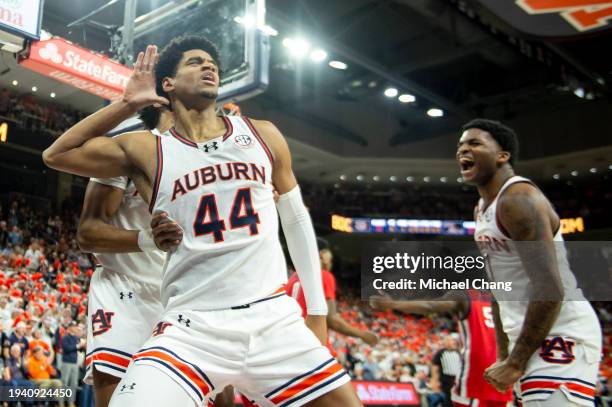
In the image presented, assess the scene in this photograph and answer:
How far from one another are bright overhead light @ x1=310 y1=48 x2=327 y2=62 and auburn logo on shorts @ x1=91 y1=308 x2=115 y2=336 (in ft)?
54.1

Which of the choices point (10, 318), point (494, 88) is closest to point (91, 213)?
point (10, 318)

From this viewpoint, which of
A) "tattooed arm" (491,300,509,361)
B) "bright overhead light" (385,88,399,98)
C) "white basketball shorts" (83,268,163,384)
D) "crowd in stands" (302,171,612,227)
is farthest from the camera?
"crowd in stands" (302,171,612,227)

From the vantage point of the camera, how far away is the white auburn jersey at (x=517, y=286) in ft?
10.1

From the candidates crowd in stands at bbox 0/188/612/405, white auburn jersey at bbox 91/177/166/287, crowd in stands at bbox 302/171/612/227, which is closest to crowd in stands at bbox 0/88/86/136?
crowd in stands at bbox 0/188/612/405

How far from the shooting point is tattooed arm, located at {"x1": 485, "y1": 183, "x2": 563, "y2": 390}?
294cm

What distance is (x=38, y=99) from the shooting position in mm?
17688

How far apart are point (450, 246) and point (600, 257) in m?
0.85

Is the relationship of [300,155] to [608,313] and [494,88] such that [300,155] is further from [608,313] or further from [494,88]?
[608,313]

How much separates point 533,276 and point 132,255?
1975 mm

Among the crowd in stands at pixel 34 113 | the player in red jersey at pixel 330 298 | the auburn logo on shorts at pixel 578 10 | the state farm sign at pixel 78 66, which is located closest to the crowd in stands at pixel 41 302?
the crowd in stands at pixel 34 113

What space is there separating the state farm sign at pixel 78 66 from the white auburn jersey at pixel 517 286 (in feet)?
15.3

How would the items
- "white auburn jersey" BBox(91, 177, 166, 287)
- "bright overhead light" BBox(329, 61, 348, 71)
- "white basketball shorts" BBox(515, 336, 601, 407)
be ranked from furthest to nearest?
"bright overhead light" BBox(329, 61, 348, 71), "white auburn jersey" BBox(91, 177, 166, 287), "white basketball shorts" BBox(515, 336, 601, 407)

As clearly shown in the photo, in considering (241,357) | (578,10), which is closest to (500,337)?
(241,357)

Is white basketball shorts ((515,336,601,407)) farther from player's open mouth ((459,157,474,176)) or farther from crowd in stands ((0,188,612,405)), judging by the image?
crowd in stands ((0,188,612,405))
